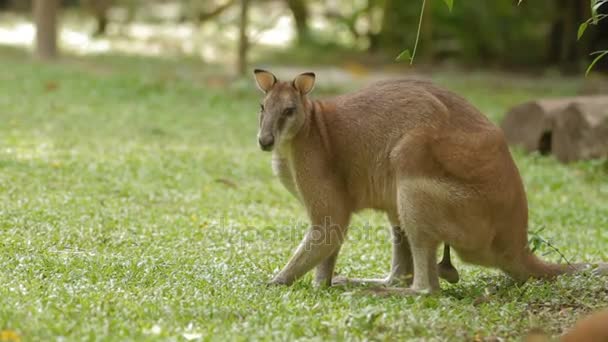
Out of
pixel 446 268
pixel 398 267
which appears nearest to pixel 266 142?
pixel 398 267

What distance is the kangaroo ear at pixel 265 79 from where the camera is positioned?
19.3ft

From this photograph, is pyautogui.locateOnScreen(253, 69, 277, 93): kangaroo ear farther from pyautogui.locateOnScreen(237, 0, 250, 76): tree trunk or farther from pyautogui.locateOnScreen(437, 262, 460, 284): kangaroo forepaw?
pyautogui.locateOnScreen(237, 0, 250, 76): tree trunk

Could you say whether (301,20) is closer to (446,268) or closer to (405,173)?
(446,268)

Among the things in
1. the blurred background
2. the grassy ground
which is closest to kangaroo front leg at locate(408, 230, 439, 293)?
the grassy ground

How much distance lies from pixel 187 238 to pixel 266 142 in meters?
1.57

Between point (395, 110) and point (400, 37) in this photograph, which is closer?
point (395, 110)

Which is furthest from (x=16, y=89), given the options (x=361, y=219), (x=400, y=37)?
(x=400, y=37)

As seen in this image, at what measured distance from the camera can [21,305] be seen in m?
4.67

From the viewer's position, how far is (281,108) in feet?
19.0

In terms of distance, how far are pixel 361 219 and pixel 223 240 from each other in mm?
1817

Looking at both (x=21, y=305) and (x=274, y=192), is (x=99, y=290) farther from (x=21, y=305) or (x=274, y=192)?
(x=274, y=192)

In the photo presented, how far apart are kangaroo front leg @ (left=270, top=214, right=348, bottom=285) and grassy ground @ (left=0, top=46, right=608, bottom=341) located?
0.35ft

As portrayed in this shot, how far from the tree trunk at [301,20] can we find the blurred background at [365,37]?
0.09 feet

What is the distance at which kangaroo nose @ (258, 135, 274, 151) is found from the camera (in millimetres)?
5652
